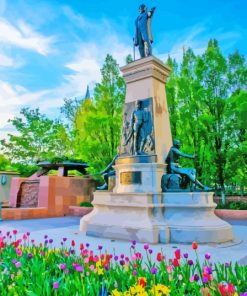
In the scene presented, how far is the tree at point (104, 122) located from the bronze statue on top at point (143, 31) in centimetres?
727

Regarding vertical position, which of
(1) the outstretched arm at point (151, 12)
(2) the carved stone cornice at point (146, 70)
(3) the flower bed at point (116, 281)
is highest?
(1) the outstretched arm at point (151, 12)

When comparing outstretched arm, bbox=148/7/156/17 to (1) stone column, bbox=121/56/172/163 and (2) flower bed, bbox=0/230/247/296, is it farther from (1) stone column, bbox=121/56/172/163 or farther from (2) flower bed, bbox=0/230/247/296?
(2) flower bed, bbox=0/230/247/296

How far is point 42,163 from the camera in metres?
18.8

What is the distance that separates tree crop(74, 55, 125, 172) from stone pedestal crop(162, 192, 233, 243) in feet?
30.5

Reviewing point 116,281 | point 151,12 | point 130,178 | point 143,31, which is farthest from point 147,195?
point 151,12

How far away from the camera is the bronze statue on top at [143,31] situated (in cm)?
1064

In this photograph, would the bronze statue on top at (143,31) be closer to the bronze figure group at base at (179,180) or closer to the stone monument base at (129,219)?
the bronze figure group at base at (179,180)

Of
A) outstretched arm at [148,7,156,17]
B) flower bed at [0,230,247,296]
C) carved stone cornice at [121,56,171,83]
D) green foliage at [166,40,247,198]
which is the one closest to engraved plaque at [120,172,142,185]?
carved stone cornice at [121,56,171,83]

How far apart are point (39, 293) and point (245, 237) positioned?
731cm

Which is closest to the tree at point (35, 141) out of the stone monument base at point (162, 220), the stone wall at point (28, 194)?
the stone wall at point (28, 194)

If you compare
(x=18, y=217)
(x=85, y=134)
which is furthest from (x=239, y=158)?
(x=18, y=217)

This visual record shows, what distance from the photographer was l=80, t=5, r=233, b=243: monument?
786 centimetres

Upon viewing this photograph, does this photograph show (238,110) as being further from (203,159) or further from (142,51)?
(142,51)

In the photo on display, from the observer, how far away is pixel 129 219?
27.8 ft
